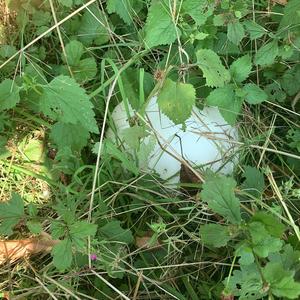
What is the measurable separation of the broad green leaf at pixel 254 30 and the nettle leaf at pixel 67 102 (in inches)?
20.2

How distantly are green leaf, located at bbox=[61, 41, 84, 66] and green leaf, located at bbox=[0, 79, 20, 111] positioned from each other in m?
0.23

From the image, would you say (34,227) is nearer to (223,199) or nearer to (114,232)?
(114,232)

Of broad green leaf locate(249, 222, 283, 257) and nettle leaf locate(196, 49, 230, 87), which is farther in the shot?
nettle leaf locate(196, 49, 230, 87)

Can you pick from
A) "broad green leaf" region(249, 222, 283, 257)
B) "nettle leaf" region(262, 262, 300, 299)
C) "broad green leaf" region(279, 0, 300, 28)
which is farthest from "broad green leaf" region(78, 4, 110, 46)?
"nettle leaf" region(262, 262, 300, 299)

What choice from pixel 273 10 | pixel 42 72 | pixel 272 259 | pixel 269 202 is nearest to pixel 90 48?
pixel 42 72

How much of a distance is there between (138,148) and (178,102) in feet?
0.53

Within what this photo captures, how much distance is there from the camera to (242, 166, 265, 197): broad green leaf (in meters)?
1.52

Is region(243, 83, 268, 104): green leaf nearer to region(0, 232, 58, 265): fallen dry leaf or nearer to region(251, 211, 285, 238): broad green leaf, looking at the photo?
region(251, 211, 285, 238): broad green leaf

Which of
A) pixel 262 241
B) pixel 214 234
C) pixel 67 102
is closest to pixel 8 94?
pixel 67 102

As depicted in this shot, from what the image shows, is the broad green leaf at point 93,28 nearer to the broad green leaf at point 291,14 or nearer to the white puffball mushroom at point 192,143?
the white puffball mushroom at point 192,143

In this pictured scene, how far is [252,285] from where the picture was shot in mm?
1190

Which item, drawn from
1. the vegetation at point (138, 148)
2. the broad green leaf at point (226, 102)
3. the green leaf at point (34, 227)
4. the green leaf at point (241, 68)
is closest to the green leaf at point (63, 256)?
the vegetation at point (138, 148)

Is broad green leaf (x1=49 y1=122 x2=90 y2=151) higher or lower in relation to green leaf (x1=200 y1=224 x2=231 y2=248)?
higher

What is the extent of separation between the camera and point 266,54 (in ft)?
5.20
